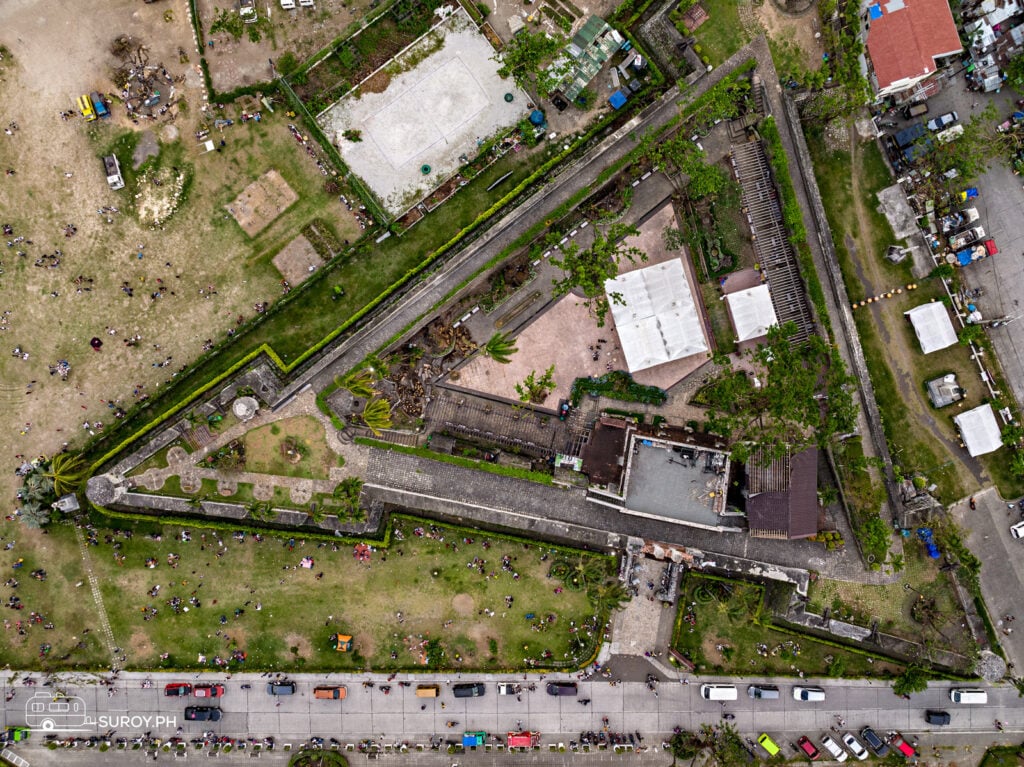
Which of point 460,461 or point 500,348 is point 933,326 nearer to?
point 500,348

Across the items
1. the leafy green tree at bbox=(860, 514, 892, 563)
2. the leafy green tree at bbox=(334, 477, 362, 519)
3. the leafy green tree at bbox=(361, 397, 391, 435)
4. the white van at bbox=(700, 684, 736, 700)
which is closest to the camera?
the leafy green tree at bbox=(361, 397, 391, 435)

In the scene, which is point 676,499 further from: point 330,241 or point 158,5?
point 158,5

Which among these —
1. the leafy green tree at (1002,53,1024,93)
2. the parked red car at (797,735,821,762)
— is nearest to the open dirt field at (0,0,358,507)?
the leafy green tree at (1002,53,1024,93)

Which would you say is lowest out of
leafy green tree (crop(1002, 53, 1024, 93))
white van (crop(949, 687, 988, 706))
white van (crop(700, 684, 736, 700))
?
white van (crop(949, 687, 988, 706))

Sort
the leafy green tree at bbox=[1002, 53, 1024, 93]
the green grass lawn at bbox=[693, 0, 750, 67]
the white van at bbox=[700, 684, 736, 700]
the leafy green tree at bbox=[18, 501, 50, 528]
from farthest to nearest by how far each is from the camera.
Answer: the white van at bbox=[700, 684, 736, 700], the leafy green tree at bbox=[1002, 53, 1024, 93], the green grass lawn at bbox=[693, 0, 750, 67], the leafy green tree at bbox=[18, 501, 50, 528]

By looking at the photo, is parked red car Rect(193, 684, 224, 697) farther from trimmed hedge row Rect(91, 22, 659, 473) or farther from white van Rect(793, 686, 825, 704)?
white van Rect(793, 686, 825, 704)

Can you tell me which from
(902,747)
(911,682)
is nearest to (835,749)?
(902,747)

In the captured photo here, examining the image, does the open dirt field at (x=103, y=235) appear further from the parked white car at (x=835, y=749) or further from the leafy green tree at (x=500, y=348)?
the parked white car at (x=835, y=749)
